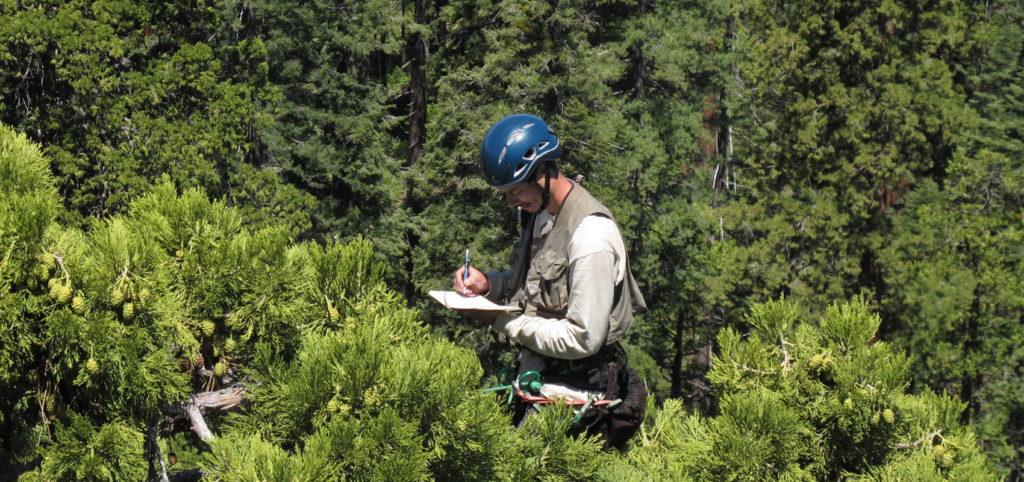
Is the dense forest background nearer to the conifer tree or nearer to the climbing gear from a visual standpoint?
the conifer tree

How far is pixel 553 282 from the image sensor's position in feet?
12.6

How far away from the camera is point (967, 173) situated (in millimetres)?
25828

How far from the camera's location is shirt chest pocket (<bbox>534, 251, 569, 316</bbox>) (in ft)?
12.5

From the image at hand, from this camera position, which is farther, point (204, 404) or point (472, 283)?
point (472, 283)

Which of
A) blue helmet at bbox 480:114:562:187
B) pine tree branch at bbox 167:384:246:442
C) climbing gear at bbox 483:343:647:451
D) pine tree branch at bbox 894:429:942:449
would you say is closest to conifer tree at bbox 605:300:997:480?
pine tree branch at bbox 894:429:942:449

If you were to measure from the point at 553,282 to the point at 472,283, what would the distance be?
42 centimetres

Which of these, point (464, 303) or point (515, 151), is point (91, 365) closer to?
point (464, 303)

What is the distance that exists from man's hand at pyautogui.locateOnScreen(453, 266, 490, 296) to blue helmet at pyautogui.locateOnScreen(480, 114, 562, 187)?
1.35 ft

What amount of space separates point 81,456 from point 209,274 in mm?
759

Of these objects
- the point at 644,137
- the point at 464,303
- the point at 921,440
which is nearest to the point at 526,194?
the point at 464,303

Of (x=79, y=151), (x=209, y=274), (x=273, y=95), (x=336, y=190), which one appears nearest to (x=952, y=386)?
(x=336, y=190)

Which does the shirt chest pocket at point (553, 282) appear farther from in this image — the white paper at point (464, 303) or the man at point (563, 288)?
the white paper at point (464, 303)

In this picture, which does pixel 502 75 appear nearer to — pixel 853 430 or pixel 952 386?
pixel 952 386

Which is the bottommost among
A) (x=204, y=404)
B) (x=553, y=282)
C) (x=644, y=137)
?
(x=644, y=137)
